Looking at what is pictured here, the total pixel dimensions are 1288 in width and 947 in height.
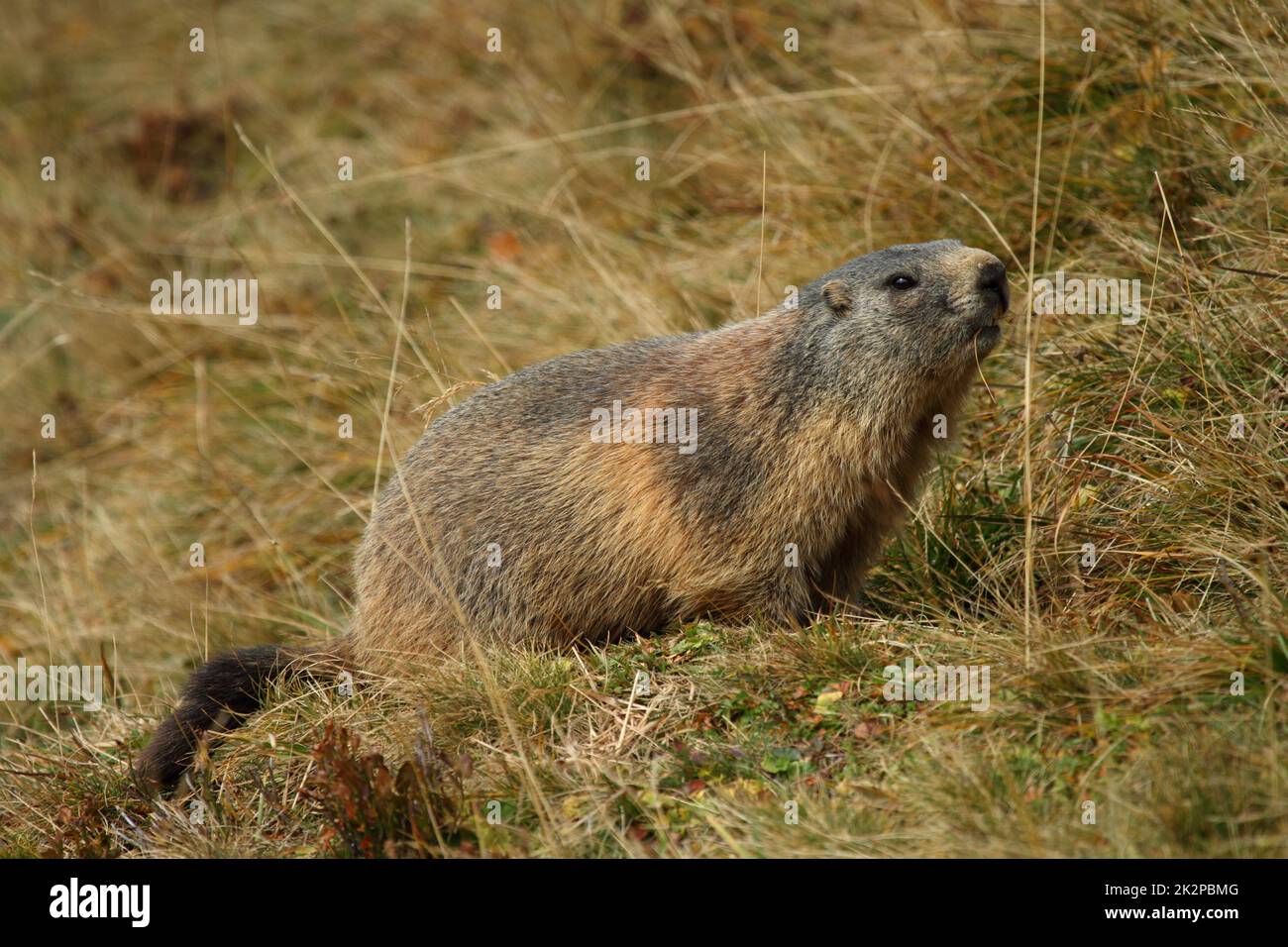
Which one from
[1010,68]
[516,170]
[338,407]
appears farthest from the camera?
[516,170]

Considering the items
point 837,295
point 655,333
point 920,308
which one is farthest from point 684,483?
point 655,333

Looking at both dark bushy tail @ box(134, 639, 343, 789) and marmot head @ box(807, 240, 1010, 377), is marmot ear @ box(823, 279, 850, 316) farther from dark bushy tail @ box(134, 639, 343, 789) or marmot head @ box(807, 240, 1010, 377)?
dark bushy tail @ box(134, 639, 343, 789)

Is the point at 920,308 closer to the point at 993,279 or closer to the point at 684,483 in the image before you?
the point at 993,279

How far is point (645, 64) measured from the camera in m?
11.3

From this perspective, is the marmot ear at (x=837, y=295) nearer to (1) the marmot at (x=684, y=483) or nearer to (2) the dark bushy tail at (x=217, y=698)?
(1) the marmot at (x=684, y=483)

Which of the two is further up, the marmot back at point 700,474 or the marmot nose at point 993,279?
the marmot nose at point 993,279

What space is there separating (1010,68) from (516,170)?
423 cm

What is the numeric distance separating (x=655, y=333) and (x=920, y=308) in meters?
2.44

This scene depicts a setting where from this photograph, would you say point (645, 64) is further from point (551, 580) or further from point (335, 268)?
point (551, 580)

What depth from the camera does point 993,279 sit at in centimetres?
550

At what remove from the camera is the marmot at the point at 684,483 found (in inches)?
222

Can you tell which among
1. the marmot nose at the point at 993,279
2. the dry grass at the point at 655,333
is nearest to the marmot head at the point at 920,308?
the marmot nose at the point at 993,279

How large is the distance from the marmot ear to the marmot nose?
589 millimetres
